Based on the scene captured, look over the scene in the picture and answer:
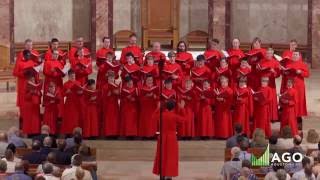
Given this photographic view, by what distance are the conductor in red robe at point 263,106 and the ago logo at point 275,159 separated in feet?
9.51

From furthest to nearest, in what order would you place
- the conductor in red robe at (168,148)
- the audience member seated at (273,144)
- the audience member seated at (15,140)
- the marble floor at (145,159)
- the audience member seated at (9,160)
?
the marble floor at (145,159), the conductor in red robe at (168,148), the audience member seated at (15,140), the audience member seated at (273,144), the audience member seated at (9,160)

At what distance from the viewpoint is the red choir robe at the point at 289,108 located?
14.5 meters

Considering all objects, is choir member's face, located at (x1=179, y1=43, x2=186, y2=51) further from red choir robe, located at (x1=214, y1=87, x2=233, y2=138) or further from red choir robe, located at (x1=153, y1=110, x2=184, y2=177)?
red choir robe, located at (x1=153, y1=110, x2=184, y2=177)

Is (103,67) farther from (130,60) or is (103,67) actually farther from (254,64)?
(254,64)

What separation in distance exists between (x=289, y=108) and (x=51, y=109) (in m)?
4.16

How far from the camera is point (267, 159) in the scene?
1162 centimetres

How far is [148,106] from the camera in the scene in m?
14.6

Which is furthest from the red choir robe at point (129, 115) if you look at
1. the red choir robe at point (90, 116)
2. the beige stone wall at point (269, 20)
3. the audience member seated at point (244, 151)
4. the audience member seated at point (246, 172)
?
the beige stone wall at point (269, 20)

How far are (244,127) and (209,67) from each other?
1239mm

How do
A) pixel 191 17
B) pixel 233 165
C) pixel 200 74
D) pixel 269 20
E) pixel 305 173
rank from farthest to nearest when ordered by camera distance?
pixel 191 17 → pixel 269 20 → pixel 200 74 → pixel 233 165 → pixel 305 173

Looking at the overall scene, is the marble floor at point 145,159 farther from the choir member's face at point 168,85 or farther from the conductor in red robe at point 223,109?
the choir member's face at point 168,85

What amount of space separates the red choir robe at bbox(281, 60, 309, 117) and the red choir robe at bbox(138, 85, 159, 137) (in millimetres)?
2313

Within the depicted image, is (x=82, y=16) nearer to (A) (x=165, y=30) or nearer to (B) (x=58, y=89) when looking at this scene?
(A) (x=165, y=30)

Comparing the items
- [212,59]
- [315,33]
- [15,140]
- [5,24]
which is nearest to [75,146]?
[15,140]
